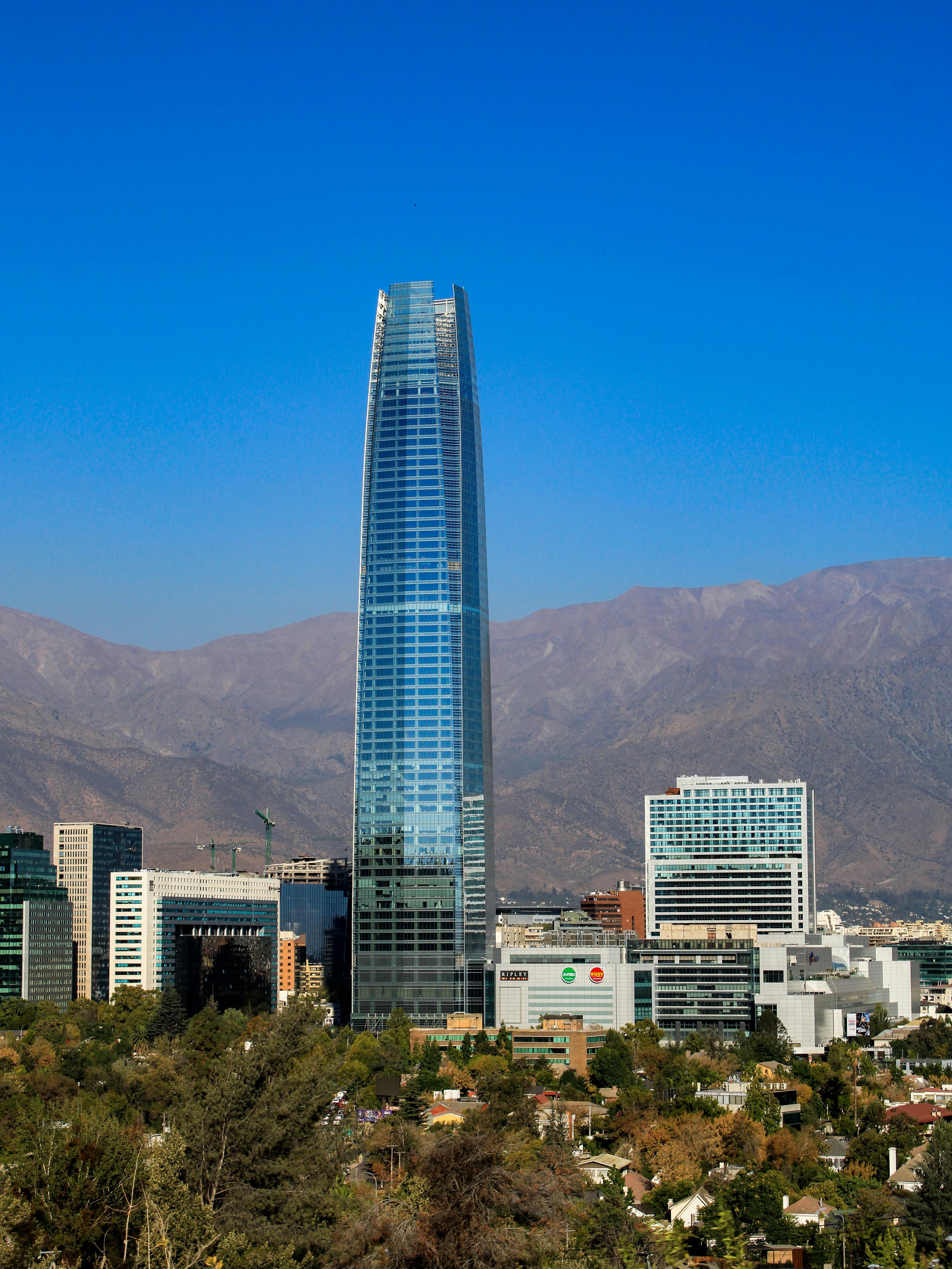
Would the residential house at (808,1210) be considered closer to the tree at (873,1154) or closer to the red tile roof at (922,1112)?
the tree at (873,1154)

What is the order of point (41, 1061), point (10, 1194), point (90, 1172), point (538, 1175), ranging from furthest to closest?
point (41, 1061) < point (538, 1175) < point (90, 1172) < point (10, 1194)

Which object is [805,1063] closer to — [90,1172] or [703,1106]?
[703,1106]

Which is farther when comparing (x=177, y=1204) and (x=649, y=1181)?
(x=649, y=1181)

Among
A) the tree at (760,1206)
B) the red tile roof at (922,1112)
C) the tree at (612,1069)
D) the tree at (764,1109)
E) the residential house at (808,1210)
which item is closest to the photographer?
the tree at (760,1206)

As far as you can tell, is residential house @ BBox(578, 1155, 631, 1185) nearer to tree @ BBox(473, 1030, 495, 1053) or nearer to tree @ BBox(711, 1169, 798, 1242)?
tree @ BBox(711, 1169, 798, 1242)

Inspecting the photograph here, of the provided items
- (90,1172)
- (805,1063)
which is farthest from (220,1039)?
(90,1172)

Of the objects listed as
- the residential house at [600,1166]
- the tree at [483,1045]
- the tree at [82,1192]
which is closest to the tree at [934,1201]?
the residential house at [600,1166]

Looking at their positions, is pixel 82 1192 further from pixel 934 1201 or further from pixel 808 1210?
pixel 808 1210

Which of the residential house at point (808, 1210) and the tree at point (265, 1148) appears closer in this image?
the tree at point (265, 1148)

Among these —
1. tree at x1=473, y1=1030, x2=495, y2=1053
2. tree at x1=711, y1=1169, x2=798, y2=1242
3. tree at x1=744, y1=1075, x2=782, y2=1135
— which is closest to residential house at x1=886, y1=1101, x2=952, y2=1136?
tree at x1=744, y1=1075, x2=782, y2=1135
